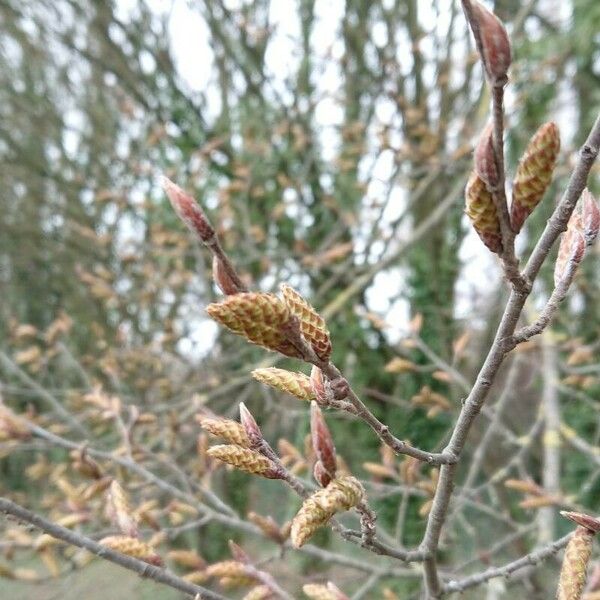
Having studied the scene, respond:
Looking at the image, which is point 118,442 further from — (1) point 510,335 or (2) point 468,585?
(1) point 510,335

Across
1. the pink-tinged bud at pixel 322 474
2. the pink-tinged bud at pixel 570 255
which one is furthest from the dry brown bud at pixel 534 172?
the pink-tinged bud at pixel 322 474

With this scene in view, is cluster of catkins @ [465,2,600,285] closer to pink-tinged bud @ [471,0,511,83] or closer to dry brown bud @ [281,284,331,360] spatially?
pink-tinged bud @ [471,0,511,83]

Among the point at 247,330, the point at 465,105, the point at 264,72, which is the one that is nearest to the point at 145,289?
the point at 264,72

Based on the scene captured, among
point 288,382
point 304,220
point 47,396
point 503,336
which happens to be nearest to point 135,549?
point 288,382

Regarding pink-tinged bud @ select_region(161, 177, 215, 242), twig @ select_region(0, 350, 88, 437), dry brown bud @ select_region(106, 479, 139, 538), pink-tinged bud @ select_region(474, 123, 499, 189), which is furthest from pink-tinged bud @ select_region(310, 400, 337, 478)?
twig @ select_region(0, 350, 88, 437)

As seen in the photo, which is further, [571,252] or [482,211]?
[571,252]

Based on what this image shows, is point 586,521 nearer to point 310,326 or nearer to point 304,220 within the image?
point 310,326
